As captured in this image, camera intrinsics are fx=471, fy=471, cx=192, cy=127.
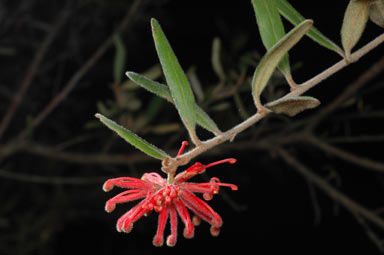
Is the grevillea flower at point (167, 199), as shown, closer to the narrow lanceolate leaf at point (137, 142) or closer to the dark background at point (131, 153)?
the narrow lanceolate leaf at point (137, 142)

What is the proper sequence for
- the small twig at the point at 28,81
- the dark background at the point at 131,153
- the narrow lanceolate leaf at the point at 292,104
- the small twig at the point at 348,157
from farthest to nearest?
the dark background at the point at 131,153 < the small twig at the point at 28,81 < the small twig at the point at 348,157 < the narrow lanceolate leaf at the point at 292,104

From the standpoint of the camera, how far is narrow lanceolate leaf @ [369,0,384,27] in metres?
0.50

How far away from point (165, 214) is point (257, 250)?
1.37 meters

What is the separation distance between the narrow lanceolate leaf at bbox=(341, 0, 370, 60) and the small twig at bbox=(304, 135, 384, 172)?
2.00 feet

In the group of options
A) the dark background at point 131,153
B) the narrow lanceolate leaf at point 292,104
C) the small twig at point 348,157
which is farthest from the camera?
the dark background at point 131,153

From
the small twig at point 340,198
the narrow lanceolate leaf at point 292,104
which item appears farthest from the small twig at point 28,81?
the narrow lanceolate leaf at point 292,104

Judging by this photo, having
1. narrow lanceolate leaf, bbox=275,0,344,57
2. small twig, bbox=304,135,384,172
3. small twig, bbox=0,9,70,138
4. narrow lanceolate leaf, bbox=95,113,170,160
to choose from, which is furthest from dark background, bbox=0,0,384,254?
narrow lanceolate leaf, bbox=95,113,170,160

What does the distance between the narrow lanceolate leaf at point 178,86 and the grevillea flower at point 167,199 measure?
4 centimetres

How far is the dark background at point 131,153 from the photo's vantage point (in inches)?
59.4

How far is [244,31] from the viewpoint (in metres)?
1.58

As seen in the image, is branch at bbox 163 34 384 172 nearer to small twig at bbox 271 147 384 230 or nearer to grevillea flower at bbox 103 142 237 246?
grevillea flower at bbox 103 142 237 246

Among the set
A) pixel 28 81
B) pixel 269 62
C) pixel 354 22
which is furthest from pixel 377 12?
pixel 28 81

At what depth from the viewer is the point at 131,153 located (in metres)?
1.50

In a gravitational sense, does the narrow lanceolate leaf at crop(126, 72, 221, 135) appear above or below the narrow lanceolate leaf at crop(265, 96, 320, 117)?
above
